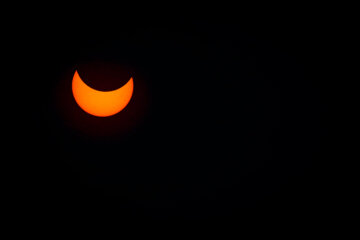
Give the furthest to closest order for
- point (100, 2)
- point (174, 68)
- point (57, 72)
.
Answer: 1. point (174, 68)
2. point (57, 72)
3. point (100, 2)

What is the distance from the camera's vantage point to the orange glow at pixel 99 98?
7.75 ft

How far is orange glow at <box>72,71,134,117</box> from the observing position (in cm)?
236

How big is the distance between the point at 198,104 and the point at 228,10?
824 mm

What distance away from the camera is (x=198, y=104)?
270 centimetres

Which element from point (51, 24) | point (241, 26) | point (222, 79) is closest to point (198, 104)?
point (222, 79)

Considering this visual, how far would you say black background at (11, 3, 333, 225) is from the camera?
2320mm

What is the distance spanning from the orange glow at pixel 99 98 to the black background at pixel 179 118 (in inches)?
3.5

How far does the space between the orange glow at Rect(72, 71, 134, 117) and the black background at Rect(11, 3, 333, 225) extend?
89mm

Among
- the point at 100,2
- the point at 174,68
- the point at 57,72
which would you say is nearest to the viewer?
the point at 100,2

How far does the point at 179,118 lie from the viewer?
270 centimetres

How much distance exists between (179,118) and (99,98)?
727 millimetres

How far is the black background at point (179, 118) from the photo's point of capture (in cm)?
232

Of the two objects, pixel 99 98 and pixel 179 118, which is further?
pixel 179 118

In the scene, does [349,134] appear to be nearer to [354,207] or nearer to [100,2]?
[354,207]
